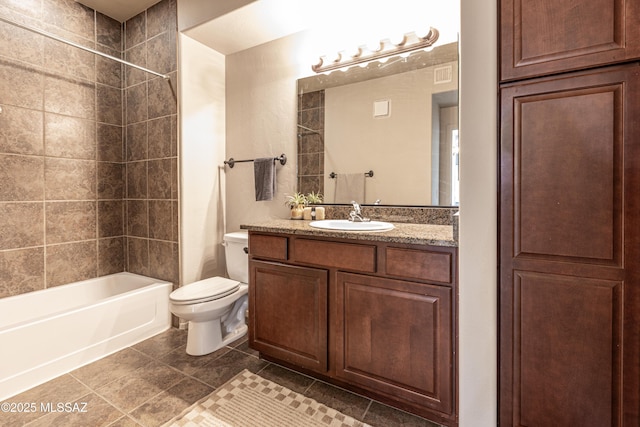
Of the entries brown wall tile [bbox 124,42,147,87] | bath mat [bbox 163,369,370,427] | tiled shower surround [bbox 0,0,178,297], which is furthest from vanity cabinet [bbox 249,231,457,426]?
brown wall tile [bbox 124,42,147,87]

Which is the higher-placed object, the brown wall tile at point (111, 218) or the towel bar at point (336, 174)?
the towel bar at point (336, 174)

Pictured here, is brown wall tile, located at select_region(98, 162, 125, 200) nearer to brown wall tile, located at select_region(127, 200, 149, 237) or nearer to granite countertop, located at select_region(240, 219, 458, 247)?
brown wall tile, located at select_region(127, 200, 149, 237)

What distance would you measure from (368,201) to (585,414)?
1.44m

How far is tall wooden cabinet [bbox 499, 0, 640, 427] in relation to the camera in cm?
102

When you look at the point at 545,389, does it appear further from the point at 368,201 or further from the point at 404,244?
the point at 368,201

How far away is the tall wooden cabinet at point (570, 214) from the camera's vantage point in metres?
1.02

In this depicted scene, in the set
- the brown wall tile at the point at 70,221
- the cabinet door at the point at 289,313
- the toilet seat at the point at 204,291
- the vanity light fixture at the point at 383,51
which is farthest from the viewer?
the brown wall tile at the point at 70,221

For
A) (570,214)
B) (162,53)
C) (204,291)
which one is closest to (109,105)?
(162,53)

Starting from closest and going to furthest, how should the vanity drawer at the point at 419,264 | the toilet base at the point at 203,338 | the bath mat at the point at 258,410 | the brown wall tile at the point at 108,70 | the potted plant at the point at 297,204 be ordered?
the vanity drawer at the point at 419,264 → the bath mat at the point at 258,410 → the toilet base at the point at 203,338 → the potted plant at the point at 297,204 → the brown wall tile at the point at 108,70

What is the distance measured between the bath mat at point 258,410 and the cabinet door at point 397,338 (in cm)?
21

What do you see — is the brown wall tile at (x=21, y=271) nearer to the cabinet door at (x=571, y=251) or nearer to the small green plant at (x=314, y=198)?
the small green plant at (x=314, y=198)

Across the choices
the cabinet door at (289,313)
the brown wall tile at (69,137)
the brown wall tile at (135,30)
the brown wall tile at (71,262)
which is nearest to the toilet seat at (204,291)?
the cabinet door at (289,313)

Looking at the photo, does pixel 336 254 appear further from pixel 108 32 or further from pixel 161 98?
pixel 108 32

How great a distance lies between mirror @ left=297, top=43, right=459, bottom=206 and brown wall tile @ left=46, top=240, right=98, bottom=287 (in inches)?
75.9
